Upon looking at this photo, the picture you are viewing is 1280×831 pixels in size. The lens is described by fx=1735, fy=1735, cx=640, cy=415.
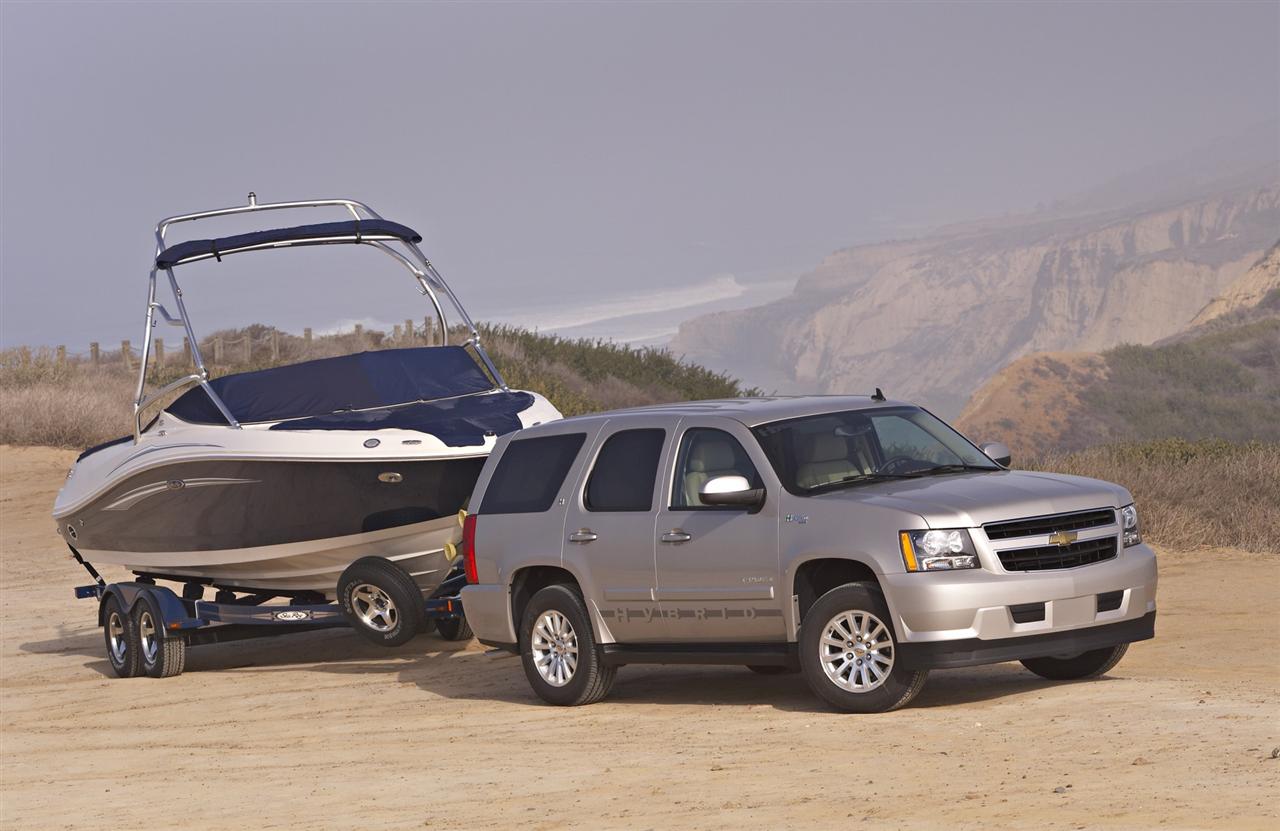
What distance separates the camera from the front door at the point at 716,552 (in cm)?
1072

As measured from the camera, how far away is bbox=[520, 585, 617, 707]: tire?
38.4 feet

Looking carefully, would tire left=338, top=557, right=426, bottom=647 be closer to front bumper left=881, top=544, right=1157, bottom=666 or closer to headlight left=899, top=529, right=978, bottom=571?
front bumper left=881, top=544, right=1157, bottom=666

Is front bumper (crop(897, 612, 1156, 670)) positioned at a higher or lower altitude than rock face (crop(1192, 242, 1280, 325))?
lower

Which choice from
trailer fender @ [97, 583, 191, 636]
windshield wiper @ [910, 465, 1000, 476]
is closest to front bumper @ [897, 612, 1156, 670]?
windshield wiper @ [910, 465, 1000, 476]

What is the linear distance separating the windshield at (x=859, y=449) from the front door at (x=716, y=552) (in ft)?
0.62

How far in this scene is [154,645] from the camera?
1561cm

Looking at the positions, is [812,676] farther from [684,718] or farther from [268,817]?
[268,817]

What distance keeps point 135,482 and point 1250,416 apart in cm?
2991

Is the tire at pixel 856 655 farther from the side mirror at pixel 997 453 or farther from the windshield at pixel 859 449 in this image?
the side mirror at pixel 997 453

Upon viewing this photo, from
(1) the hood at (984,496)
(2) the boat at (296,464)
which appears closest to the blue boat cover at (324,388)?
(2) the boat at (296,464)

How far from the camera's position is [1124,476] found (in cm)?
2075

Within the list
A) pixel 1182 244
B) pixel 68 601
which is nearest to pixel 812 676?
pixel 68 601

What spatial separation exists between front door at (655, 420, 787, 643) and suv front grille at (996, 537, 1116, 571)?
1.44 meters

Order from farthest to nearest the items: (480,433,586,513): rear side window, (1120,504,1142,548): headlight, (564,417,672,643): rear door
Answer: (480,433,586,513): rear side window
(564,417,672,643): rear door
(1120,504,1142,548): headlight
